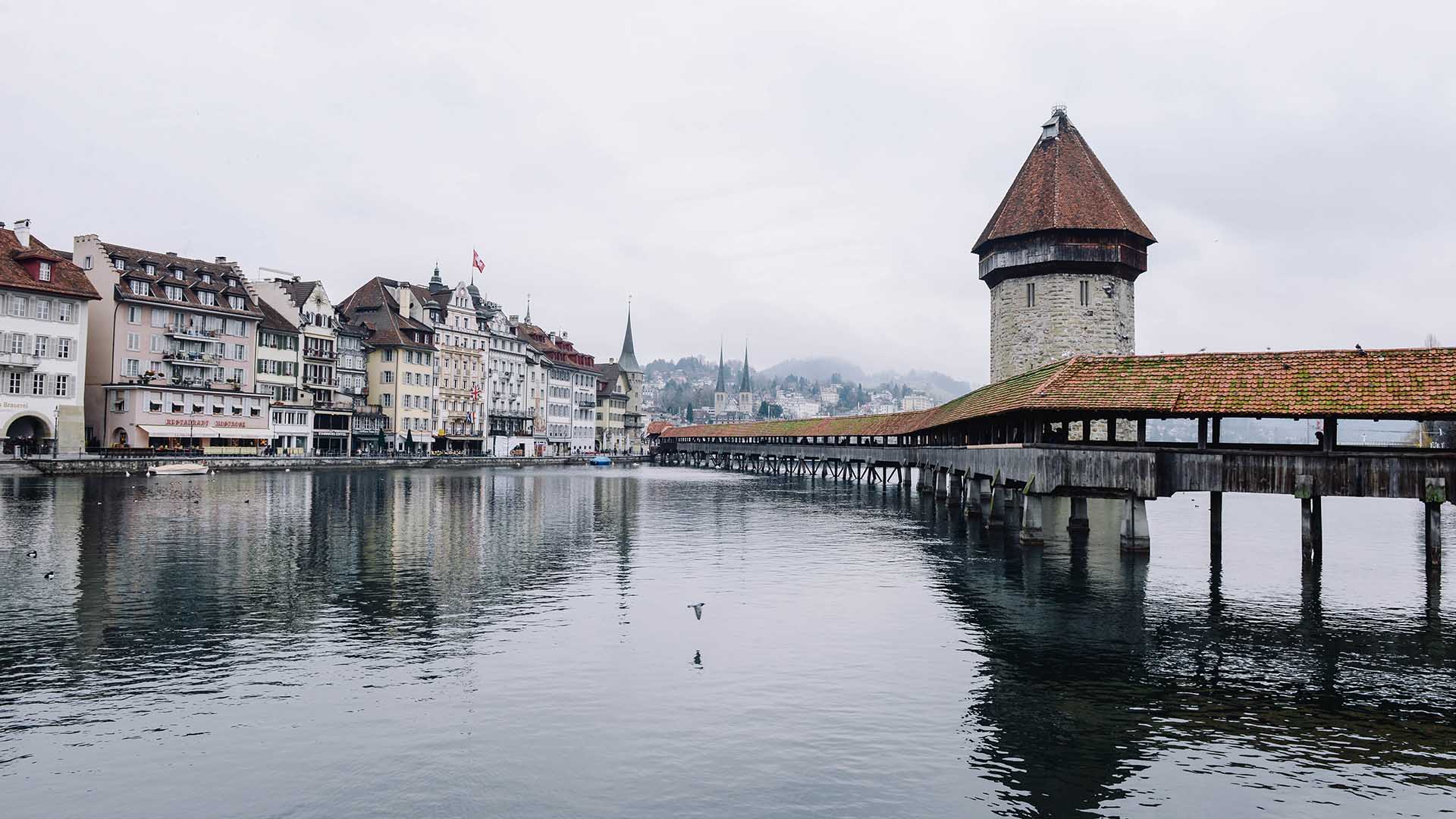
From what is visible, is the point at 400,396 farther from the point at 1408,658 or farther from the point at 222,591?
the point at 1408,658

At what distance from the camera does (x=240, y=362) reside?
288 feet

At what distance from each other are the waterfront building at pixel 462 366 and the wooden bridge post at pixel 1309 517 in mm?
96888

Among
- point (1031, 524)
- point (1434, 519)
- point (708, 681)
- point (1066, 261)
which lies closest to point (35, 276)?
point (1066, 261)

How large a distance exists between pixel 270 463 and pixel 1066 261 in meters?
62.6

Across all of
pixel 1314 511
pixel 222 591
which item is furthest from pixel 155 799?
pixel 1314 511

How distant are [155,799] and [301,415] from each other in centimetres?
9086

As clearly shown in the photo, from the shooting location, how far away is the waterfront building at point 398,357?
355 feet

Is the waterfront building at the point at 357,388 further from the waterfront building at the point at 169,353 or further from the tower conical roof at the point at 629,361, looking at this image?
the tower conical roof at the point at 629,361

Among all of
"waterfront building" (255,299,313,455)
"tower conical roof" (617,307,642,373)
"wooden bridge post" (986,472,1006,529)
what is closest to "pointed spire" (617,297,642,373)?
"tower conical roof" (617,307,642,373)

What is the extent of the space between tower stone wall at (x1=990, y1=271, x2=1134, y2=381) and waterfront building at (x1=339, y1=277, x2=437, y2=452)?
71.1 metres

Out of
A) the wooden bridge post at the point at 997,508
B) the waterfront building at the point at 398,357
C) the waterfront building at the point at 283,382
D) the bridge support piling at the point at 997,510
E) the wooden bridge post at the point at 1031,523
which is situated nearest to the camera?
the wooden bridge post at the point at 1031,523

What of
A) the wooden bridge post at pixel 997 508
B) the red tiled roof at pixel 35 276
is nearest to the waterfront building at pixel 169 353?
the red tiled roof at pixel 35 276

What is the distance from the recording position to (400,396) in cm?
10919

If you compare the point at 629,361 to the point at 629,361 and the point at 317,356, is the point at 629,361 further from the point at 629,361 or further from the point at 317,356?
the point at 317,356
